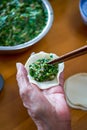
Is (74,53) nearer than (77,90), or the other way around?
(74,53)

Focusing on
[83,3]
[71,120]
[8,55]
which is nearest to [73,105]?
[71,120]

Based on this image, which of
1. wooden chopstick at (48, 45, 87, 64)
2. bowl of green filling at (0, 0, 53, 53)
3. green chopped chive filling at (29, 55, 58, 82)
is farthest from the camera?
bowl of green filling at (0, 0, 53, 53)

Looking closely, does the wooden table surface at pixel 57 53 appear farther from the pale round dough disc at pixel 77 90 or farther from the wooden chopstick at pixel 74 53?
the wooden chopstick at pixel 74 53

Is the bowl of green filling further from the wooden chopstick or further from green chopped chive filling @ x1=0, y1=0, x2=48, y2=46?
the wooden chopstick

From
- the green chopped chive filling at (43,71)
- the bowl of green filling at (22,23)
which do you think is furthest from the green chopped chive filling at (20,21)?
the green chopped chive filling at (43,71)

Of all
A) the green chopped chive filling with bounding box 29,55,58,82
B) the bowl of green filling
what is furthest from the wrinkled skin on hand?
the bowl of green filling

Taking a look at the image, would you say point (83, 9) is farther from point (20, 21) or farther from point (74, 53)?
point (74, 53)

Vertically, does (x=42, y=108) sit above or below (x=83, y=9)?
below

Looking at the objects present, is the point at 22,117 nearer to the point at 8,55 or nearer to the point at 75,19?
the point at 8,55

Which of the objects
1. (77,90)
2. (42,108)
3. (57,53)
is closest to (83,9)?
(57,53)
